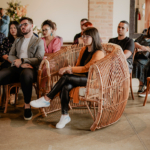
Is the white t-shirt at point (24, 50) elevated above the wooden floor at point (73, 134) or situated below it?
above

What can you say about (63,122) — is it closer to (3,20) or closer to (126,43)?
(126,43)

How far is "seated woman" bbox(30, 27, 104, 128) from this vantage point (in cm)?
228

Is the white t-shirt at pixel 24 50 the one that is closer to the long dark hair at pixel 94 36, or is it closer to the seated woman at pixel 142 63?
the long dark hair at pixel 94 36

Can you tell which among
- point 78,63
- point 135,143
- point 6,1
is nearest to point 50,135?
point 135,143

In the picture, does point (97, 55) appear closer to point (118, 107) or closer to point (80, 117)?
point (118, 107)

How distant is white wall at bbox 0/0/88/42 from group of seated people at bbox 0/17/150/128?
1.89 meters

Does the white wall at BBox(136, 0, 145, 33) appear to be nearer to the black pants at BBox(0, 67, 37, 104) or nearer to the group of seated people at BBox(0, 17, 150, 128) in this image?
the group of seated people at BBox(0, 17, 150, 128)

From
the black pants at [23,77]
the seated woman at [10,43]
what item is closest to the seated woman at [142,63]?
the black pants at [23,77]

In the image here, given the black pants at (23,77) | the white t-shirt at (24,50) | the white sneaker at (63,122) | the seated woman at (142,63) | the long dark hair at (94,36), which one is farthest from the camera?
the seated woman at (142,63)

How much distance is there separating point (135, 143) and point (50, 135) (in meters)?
0.79

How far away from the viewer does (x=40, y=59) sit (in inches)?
110

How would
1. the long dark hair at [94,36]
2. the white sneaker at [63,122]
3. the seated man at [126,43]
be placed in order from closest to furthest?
the white sneaker at [63,122]
the long dark hair at [94,36]
the seated man at [126,43]

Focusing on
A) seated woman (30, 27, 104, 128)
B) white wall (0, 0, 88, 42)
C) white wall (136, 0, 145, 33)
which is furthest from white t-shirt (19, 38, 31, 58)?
white wall (136, 0, 145, 33)

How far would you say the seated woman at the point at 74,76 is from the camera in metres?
2.28
